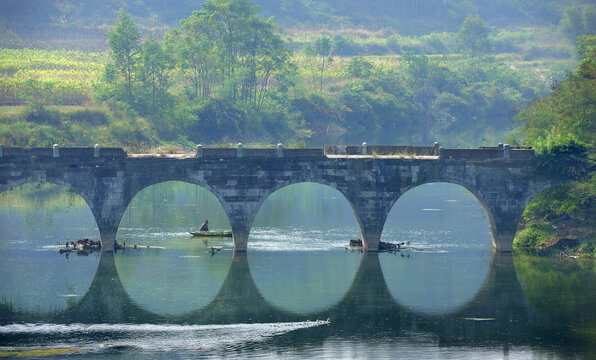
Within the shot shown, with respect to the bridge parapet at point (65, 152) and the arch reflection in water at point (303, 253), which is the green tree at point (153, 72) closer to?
the arch reflection in water at point (303, 253)

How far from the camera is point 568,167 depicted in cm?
7431

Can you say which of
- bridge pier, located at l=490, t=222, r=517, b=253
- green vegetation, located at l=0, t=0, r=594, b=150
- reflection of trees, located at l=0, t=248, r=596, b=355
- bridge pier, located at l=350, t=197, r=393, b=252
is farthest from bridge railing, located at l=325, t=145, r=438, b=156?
green vegetation, located at l=0, t=0, r=594, b=150

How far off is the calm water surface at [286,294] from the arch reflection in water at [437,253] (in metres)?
0.20

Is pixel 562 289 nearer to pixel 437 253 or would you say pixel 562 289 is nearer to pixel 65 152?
pixel 437 253

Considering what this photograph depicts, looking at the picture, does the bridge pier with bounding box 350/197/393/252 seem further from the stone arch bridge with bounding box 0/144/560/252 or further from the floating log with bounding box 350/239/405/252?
the floating log with bounding box 350/239/405/252

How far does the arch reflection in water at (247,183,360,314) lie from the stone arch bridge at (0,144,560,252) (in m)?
3.40

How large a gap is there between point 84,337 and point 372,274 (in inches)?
953

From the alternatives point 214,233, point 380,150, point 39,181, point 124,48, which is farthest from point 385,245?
point 124,48

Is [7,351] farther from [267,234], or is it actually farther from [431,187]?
[431,187]

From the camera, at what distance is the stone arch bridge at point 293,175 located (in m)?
70.9

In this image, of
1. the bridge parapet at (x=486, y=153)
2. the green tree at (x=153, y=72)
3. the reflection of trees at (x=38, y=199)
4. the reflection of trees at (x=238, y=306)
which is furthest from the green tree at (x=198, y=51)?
the reflection of trees at (x=238, y=306)

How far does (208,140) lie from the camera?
13238 centimetres

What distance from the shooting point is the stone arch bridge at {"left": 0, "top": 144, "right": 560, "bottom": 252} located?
2790 inches

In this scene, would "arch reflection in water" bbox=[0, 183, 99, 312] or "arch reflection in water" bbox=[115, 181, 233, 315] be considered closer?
"arch reflection in water" bbox=[0, 183, 99, 312]
